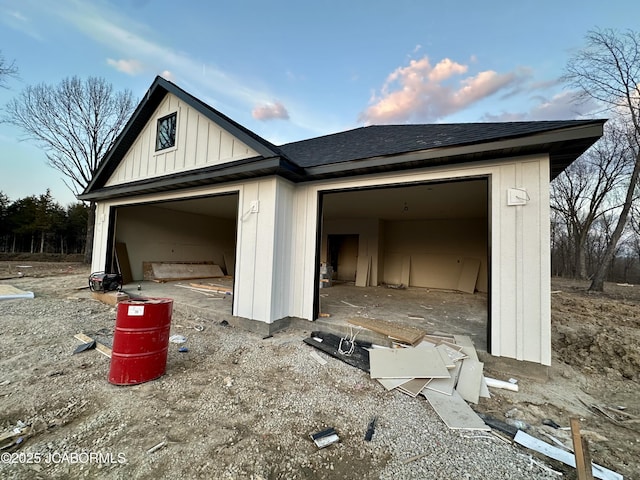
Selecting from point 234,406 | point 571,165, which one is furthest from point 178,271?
point 571,165

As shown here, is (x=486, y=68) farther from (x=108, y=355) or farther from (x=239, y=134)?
(x=108, y=355)

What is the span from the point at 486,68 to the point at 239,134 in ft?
24.9

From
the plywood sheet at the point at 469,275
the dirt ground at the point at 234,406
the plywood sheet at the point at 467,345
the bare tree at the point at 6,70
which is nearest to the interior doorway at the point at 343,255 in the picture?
the plywood sheet at the point at 469,275

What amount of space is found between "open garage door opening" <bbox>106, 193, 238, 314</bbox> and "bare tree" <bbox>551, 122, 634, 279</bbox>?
1913cm

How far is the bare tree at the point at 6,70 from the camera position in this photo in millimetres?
9633

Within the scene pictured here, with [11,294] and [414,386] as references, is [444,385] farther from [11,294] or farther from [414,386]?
[11,294]

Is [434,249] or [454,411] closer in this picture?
[454,411]

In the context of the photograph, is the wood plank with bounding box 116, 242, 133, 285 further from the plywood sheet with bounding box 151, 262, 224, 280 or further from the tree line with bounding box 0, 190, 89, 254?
the tree line with bounding box 0, 190, 89, 254

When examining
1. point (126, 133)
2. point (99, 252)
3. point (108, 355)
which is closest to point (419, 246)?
point (108, 355)

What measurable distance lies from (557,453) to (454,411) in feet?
2.15

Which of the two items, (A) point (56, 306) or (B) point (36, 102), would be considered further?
(B) point (36, 102)

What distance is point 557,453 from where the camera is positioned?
1.75m

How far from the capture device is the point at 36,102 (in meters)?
13.2

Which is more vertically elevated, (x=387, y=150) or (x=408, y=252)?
(x=387, y=150)
